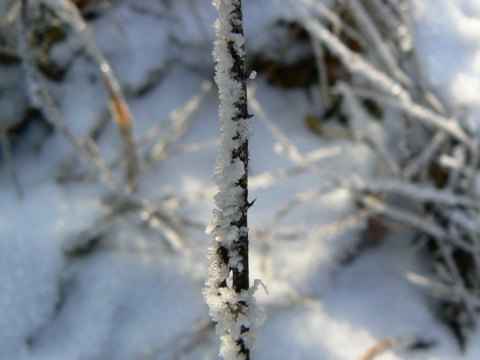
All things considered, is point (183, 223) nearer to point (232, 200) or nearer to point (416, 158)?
point (416, 158)

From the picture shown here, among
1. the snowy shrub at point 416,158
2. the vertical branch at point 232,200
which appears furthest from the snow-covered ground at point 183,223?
the vertical branch at point 232,200

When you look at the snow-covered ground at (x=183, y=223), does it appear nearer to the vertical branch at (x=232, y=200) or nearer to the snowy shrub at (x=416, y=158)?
the snowy shrub at (x=416, y=158)

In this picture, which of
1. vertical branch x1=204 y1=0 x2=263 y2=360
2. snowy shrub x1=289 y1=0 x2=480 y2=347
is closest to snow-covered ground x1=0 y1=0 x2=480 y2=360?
snowy shrub x1=289 y1=0 x2=480 y2=347

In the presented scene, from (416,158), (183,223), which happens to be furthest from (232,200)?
(416,158)

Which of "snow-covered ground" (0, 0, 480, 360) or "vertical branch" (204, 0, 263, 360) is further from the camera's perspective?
"snow-covered ground" (0, 0, 480, 360)

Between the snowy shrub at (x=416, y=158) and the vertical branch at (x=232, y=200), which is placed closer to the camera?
the vertical branch at (x=232, y=200)

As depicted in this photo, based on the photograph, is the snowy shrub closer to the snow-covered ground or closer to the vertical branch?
the snow-covered ground
